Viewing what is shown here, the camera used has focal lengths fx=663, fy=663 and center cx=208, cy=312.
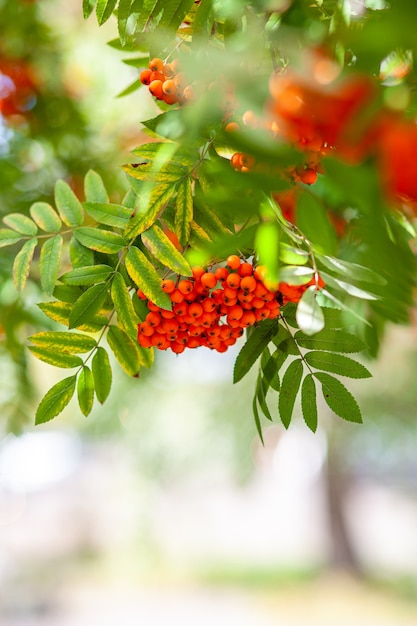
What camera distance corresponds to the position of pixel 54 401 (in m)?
0.67

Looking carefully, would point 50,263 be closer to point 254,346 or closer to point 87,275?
point 87,275

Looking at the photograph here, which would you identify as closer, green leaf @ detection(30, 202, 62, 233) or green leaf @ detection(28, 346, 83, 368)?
green leaf @ detection(28, 346, 83, 368)

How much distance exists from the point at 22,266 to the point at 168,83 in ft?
0.86

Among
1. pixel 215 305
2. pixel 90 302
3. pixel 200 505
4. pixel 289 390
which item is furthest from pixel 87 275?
pixel 200 505

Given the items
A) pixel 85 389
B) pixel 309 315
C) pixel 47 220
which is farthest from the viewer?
pixel 47 220

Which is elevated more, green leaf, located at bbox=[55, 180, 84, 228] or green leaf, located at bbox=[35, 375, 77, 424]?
green leaf, located at bbox=[55, 180, 84, 228]

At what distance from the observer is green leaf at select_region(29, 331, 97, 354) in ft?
2.31

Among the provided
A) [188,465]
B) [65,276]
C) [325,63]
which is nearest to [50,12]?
[65,276]

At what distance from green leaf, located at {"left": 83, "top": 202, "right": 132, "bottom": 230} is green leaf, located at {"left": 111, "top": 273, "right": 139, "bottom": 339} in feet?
0.19

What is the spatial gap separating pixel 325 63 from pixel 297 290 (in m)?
0.26

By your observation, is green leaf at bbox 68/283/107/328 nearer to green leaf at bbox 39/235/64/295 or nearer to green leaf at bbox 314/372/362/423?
green leaf at bbox 39/235/64/295

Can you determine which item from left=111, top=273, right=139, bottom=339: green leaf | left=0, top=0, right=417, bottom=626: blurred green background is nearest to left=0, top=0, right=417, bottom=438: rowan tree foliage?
left=111, top=273, right=139, bottom=339: green leaf

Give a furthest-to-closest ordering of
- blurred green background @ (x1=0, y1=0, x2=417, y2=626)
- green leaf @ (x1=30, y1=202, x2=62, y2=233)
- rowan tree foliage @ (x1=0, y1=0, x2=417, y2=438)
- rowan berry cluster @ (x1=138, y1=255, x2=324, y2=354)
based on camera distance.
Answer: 1. blurred green background @ (x1=0, y1=0, x2=417, y2=626)
2. green leaf @ (x1=30, y1=202, x2=62, y2=233)
3. rowan berry cluster @ (x1=138, y1=255, x2=324, y2=354)
4. rowan tree foliage @ (x1=0, y1=0, x2=417, y2=438)

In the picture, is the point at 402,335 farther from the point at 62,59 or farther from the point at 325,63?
the point at 325,63
